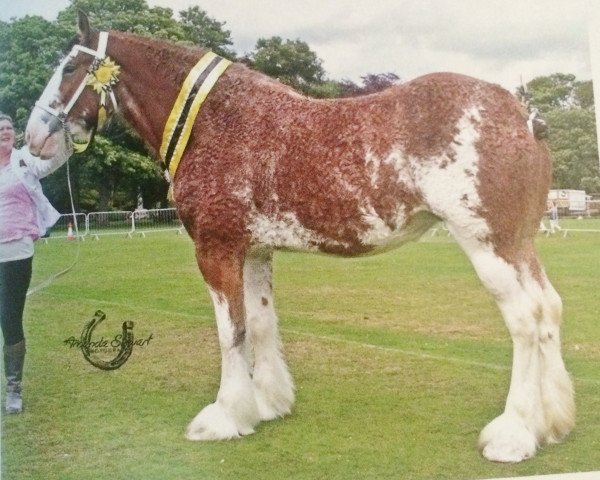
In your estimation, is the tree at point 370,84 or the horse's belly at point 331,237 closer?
the horse's belly at point 331,237

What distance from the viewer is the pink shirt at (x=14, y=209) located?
1921 millimetres

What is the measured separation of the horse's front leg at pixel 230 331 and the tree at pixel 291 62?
548 millimetres

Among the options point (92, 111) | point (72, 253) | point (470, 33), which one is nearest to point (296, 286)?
point (72, 253)

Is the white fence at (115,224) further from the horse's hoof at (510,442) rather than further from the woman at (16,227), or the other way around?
the horse's hoof at (510,442)

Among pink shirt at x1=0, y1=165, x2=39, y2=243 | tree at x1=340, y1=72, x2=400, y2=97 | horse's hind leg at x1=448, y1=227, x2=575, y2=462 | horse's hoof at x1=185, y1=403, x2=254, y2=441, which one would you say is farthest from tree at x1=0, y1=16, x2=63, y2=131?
horse's hind leg at x1=448, y1=227, x2=575, y2=462

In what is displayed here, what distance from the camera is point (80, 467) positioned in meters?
1.82

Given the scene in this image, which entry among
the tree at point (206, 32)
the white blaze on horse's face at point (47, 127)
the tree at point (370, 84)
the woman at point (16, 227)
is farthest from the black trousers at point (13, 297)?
the tree at point (370, 84)

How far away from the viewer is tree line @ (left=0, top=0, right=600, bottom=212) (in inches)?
77.4

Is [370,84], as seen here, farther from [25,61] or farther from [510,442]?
[510,442]

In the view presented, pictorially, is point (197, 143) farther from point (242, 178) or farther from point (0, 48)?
point (0, 48)

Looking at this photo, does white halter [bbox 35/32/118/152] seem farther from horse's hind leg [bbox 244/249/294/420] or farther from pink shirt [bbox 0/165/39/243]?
horse's hind leg [bbox 244/249/294/420]

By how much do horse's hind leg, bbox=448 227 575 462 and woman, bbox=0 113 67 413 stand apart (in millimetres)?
1149

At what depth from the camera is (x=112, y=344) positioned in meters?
2.00

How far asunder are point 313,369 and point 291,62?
0.97 meters
